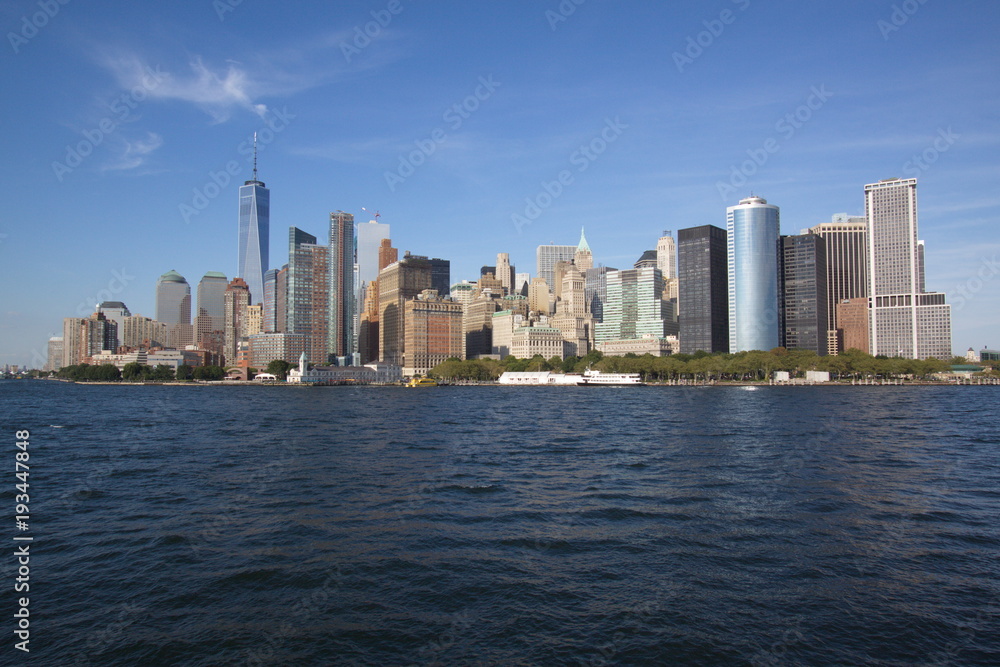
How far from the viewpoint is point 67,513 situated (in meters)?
31.0

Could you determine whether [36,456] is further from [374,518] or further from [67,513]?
[374,518]

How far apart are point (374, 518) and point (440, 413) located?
67.5 meters

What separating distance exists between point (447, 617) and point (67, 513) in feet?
74.9

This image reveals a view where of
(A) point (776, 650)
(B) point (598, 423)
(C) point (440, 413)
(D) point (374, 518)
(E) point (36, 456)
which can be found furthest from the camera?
(C) point (440, 413)

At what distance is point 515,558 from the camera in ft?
77.3

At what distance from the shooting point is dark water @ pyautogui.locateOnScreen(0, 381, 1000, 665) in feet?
55.8

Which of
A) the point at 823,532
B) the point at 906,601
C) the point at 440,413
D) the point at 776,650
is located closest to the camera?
the point at 776,650

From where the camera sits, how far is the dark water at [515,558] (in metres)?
17.0

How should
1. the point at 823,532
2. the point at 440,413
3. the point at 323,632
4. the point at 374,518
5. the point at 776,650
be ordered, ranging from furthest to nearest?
the point at 440,413 → the point at 374,518 → the point at 823,532 → the point at 323,632 → the point at 776,650

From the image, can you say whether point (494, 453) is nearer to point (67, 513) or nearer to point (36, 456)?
point (67, 513)

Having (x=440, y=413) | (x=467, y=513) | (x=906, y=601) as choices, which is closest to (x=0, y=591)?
(x=467, y=513)

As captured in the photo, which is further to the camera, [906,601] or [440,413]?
[440,413]

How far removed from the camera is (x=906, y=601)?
19.7 metres

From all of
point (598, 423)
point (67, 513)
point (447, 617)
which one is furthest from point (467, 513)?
point (598, 423)
